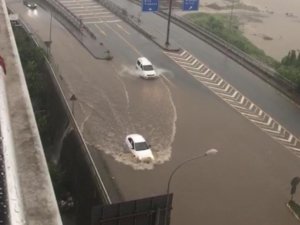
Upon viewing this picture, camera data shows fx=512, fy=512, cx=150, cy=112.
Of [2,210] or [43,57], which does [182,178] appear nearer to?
[2,210]

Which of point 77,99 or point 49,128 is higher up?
point 77,99

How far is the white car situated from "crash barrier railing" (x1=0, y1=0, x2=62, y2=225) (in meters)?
6.32

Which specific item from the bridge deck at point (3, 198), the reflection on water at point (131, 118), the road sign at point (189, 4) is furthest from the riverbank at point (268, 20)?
the bridge deck at point (3, 198)

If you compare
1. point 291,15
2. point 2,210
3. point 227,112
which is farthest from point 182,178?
point 291,15

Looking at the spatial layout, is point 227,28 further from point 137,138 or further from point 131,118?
point 137,138

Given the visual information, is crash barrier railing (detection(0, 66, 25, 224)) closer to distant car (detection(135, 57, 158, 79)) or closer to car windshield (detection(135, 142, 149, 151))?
car windshield (detection(135, 142, 149, 151))

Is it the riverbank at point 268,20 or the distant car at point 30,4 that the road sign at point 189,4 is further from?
the distant car at point 30,4

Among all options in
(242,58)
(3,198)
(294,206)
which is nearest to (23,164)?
(3,198)

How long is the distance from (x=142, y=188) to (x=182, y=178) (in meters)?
2.26

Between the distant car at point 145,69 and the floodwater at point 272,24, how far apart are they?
24873mm

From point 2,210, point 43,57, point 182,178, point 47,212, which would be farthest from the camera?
point 43,57

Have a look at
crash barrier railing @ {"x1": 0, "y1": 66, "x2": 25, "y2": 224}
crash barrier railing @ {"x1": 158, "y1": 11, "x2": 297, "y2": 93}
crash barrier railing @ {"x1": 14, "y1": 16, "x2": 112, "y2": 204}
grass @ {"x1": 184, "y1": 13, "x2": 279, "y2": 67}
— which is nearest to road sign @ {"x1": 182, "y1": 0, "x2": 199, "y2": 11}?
crash barrier railing @ {"x1": 158, "y1": 11, "x2": 297, "y2": 93}

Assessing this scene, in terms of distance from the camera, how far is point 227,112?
32.2m

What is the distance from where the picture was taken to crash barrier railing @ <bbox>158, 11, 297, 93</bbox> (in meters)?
36.7
